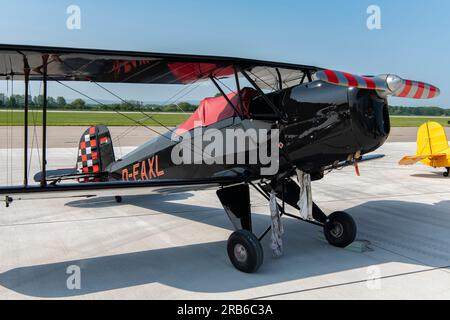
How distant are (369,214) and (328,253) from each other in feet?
8.40

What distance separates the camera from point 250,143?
5.23 m

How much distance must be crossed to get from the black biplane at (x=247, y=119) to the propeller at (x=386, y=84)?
10mm

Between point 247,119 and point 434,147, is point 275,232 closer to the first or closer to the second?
point 247,119

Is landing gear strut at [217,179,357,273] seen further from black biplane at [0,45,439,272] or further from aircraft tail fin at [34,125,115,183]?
aircraft tail fin at [34,125,115,183]

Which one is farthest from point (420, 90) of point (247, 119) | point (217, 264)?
point (217, 264)

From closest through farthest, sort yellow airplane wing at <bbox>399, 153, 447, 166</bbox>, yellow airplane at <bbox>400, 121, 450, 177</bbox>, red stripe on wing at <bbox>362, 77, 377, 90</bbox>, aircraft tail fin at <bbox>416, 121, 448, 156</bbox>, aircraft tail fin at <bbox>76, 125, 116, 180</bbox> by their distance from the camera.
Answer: red stripe on wing at <bbox>362, 77, 377, 90</bbox> → aircraft tail fin at <bbox>76, 125, 116, 180</bbox> → yellow airplane wing at <bbox>399, 153, 447, 166</bbox> → yellow airplane at <bbox>400, 121, 450, 177</bbox> → aircraft tail fin at <bbox>416, 121, 448, 156</bbox>

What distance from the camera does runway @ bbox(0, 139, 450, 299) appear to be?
4199 millimetres

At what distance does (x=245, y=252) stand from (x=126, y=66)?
2.77 metres

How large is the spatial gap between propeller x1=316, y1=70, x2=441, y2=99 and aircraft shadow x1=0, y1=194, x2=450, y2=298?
1992mm

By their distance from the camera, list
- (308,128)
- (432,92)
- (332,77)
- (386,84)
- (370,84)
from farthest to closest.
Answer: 1. (432,92)
2. (308,128)
3. (386,84)
4. (370,84)
5. (332,77)

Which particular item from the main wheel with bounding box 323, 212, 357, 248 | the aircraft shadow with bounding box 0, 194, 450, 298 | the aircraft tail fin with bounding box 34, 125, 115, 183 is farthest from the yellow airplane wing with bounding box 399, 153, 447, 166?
the aircraft tail fin with bounding box 34, 125, 115, 183

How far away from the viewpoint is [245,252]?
468 cm

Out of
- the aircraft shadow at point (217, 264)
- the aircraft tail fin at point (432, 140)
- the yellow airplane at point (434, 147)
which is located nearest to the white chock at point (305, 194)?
the aircraft shadow at point (217, 264)
